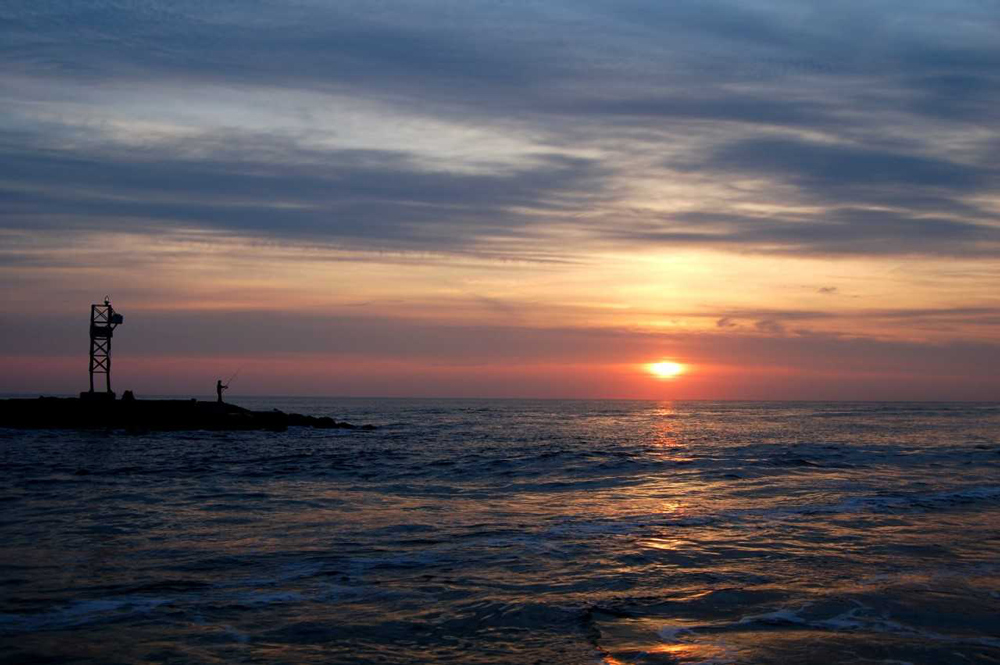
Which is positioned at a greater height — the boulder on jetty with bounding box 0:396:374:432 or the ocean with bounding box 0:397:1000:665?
the boulder on jetty with bounding box 0:396:374:432

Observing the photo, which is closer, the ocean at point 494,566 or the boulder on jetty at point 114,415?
the ocean at point 494,566

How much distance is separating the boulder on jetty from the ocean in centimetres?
2403

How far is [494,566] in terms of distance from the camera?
13586mm

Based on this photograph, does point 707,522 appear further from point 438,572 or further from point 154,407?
point 154,407

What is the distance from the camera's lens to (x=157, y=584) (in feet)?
39.7

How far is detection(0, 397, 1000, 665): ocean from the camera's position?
9586mm

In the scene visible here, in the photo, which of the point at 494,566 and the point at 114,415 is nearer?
the point at 494,566

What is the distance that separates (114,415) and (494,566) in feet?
150

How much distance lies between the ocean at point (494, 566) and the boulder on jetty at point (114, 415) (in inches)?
946

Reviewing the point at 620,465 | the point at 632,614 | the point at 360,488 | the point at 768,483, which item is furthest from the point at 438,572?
the point at 620,465

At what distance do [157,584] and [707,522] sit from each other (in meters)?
11.7

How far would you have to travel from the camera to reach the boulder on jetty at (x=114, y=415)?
167 feet

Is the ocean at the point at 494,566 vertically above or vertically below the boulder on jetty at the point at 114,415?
below

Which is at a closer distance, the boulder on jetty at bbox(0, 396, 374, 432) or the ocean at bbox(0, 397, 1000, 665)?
the ocean at bbox(0, 397, 1000, 665)
